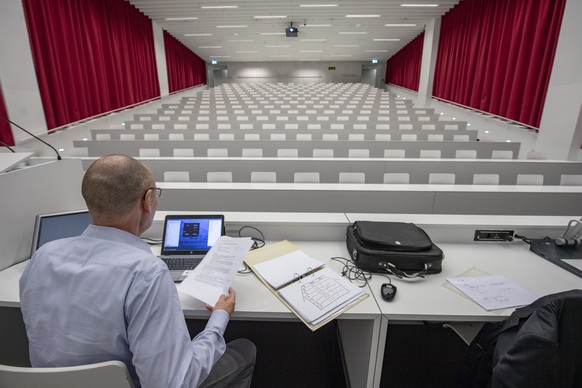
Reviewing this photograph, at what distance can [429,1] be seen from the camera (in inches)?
357

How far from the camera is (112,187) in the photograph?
836 mm

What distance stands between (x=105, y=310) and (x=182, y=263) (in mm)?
748

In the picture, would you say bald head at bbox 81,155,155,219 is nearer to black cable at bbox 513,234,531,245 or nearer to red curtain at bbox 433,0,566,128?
black cable at bbox 513,234,531,245

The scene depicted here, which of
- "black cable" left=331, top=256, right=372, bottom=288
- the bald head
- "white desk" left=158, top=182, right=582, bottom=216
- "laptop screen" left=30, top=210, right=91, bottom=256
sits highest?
the bald head

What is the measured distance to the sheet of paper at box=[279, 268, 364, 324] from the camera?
1175 millimetres

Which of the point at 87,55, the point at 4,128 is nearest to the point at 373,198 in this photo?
the point at 4,128

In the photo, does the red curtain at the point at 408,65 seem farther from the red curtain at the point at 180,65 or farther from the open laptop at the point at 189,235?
the open laptop at the point at 189,235

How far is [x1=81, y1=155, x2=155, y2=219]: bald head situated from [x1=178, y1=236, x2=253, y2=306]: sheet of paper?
0.47 metres

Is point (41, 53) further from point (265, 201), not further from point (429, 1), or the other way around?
point (429, 1)

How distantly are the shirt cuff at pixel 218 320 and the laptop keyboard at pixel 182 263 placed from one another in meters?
0.45

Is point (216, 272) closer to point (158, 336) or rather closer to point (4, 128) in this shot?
point (158, 336)

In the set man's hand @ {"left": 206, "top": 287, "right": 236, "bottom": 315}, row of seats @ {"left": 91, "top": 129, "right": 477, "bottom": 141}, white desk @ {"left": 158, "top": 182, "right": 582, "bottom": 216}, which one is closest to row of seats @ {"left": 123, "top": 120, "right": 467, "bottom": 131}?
row of seats @ {"left": 91, "top": 129, "right": 477, "bottom": 141}

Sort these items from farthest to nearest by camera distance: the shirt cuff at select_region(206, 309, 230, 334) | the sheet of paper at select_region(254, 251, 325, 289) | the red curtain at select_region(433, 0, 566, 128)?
1. the red curtain at select_region(433, 0, 566, 128)
2. the sheet of paper at select_region(254, 251, 325, 289)
3. the shirt cuff at select_region(206, 309, 230, 334)

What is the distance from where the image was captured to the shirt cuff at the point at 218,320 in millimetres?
1026
